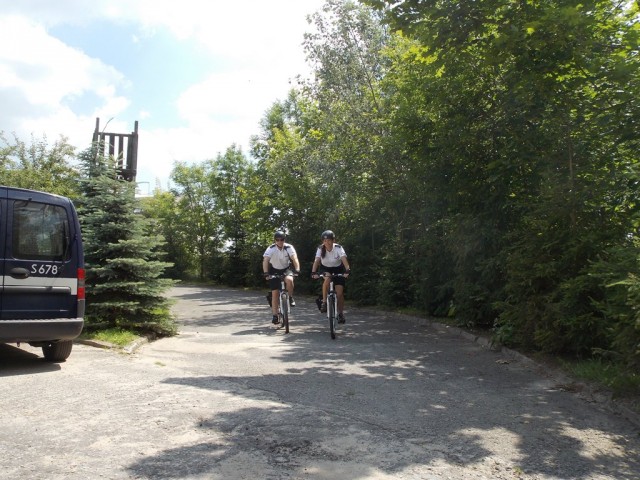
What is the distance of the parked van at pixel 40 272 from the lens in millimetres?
7207

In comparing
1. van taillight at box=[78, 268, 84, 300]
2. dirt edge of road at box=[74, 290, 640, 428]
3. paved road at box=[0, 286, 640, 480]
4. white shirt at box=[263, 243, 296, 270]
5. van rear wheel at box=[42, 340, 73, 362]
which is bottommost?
paved road at box=[0, 286, 640, 480]

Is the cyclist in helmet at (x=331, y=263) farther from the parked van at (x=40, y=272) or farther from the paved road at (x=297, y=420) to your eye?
the parked van at (x=40, y=272)

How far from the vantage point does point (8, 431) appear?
4.80 meters

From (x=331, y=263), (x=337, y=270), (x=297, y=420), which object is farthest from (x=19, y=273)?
(x=337, y=270)

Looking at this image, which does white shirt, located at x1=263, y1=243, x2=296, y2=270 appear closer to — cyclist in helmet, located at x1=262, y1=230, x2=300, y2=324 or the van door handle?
cyclist in helmet, located at x1=262, y1=230, x2=300, y2=324

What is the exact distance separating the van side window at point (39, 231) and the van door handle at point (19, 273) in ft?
0.52

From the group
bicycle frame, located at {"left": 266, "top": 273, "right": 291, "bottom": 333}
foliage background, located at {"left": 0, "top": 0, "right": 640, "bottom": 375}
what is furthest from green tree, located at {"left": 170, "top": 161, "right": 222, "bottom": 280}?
bicycle frame, located at {"left": 266, "top": 273, "right": 291, "bottom": 333}

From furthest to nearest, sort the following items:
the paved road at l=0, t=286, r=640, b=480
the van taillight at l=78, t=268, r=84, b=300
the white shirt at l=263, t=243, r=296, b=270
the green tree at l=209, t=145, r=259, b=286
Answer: the green tree at l=209, t=145, r=259, b=286
the white shirt at l=263, t=243, r=296, b=270
the van taillight at l=78, t=268, r=84, b=300
the paved road at l=0, t=286, r=640, b=480

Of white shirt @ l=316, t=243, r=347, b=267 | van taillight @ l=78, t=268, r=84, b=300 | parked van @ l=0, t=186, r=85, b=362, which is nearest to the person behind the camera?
parked van @ l=0, t=186, r=85, b=362

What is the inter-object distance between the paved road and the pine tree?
138cm

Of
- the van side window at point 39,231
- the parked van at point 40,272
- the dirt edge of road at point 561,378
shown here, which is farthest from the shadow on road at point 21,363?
the van side window at point 39,231

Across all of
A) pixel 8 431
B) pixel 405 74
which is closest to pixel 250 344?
pixel 8 431

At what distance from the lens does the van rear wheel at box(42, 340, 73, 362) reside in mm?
7812

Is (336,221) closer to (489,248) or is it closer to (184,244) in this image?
(489,248)
